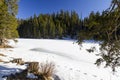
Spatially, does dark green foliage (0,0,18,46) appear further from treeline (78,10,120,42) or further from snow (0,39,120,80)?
treeline (78,10,120,42)

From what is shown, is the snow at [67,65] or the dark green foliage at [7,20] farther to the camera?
the dark green foliage at [7,20]

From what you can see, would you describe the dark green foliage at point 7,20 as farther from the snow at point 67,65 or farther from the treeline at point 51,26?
the treeline at point 51,26

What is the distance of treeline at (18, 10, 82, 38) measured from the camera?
3339 inches

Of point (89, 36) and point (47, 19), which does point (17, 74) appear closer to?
point (89, 36)

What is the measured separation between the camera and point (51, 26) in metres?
86.1

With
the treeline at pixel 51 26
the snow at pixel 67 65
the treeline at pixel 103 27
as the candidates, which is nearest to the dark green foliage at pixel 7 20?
the snow at pixel 67 65

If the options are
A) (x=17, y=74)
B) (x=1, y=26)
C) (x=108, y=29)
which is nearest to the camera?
(x=108, y=29)

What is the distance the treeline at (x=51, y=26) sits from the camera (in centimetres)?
8481

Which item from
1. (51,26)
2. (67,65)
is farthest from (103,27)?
(51,26)

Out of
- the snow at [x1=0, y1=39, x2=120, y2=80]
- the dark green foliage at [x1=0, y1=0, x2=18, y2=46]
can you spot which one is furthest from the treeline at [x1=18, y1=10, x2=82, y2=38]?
the snow at [x1=0, y1=39, x2=120, y2=80]

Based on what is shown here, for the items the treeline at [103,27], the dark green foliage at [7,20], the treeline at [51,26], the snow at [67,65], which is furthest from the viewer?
the treeline at [51,26]

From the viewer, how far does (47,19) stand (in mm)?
93875

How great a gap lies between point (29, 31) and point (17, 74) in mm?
81210

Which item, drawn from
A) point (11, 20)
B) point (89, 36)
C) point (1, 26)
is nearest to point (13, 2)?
point (11, 20)
